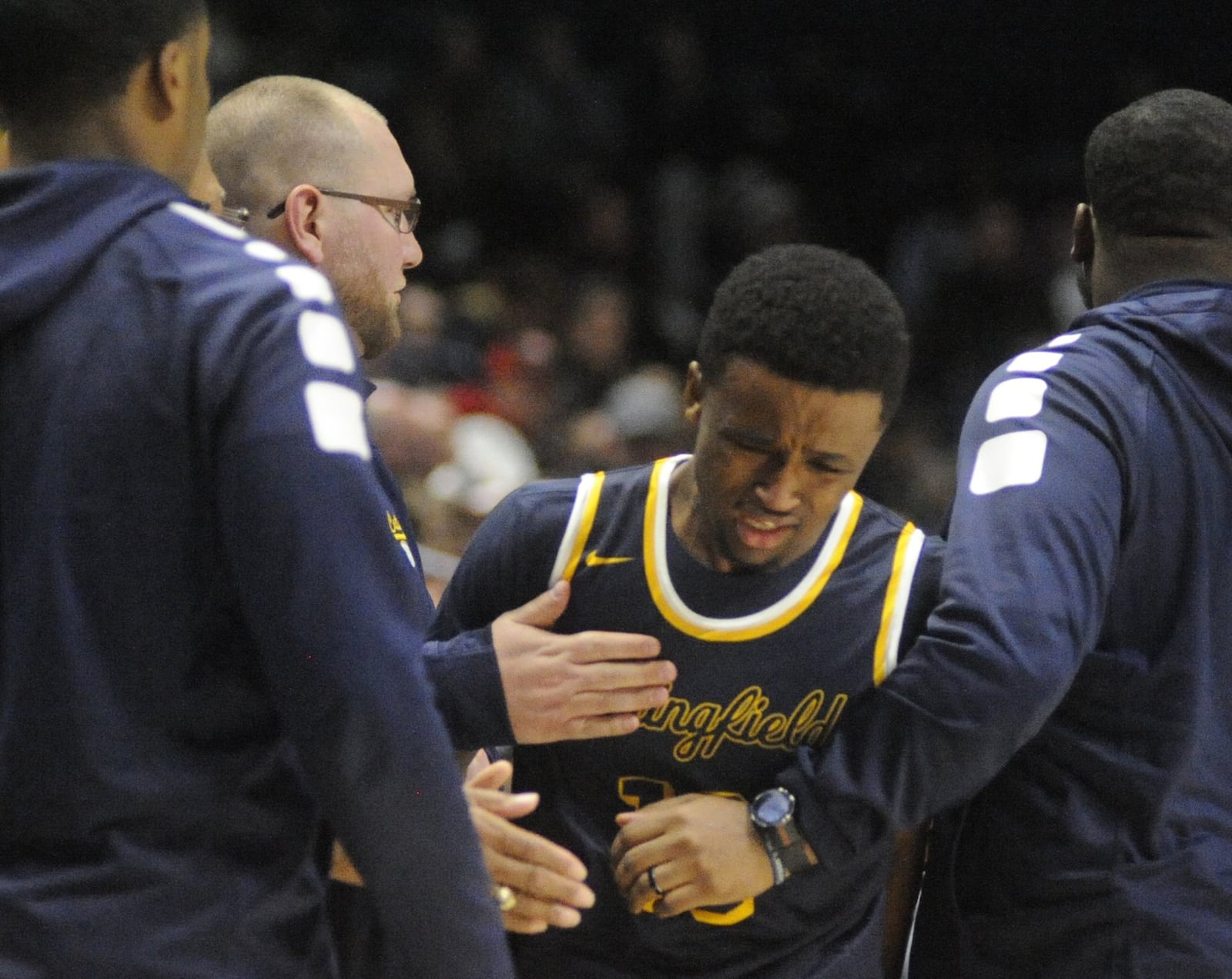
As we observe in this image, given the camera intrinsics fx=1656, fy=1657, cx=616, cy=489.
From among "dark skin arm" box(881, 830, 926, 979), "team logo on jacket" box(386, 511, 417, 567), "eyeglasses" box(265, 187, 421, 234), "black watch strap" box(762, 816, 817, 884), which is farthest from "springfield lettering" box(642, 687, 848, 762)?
"eyeglasses" box(265, 187, 421, 234)

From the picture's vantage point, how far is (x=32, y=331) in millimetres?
1611

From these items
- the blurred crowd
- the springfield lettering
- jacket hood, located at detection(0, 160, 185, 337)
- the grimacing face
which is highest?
jacket hood, located at detection(0, 160, 185, 337)

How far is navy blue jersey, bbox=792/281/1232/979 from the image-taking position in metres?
2.16

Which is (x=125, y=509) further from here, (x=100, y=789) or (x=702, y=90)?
(x=702, y=90)

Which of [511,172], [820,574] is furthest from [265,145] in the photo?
[511,172]

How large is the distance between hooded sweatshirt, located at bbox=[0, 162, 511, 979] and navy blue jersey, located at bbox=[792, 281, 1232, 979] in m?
0.78

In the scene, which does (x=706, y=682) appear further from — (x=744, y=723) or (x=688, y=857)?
(x=688, y=857)

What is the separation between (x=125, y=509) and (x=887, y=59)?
30.3 ft

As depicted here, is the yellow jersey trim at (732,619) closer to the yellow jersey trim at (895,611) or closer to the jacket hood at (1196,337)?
the yellow jersey trim at (895,611)

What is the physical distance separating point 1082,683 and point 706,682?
0.54 m

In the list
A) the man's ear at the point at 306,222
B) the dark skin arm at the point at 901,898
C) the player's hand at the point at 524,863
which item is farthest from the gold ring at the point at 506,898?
the man's ear at the point at 306,222

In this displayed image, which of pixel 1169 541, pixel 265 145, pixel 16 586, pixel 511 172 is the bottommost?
pixel 511 172

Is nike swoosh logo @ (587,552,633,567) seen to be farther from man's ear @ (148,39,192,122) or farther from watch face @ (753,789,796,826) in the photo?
man's ear @ (148,39,192,122)

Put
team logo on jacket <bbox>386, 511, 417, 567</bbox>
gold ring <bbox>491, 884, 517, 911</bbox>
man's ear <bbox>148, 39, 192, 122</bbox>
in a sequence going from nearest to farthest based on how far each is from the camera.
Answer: man's ear <bbox>148, 39, 192, 122</bbox> < gold ring <bbox>491, 884, 517, 911</bbox> < team logo on jacket <bbox>386, 511, 417, 567</bbox>
